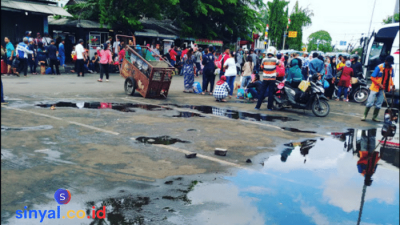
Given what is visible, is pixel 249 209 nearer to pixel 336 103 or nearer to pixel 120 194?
pixel 120 194

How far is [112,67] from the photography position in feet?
72.8

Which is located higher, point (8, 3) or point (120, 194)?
point (8, 3)

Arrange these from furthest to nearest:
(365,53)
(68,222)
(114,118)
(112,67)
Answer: (112,67) < (365,53) < (114,118) < (68,222)

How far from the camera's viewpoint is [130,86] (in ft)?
40.7

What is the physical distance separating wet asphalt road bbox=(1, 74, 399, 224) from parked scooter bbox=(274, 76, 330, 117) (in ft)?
0.95

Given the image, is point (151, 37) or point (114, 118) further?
point (151, 37)

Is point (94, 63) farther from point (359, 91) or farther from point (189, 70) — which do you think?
point (359, 91)

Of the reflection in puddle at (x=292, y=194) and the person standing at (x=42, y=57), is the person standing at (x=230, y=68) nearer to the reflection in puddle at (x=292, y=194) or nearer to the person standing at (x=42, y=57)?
the reflection in puddle at (x=292, y=194)

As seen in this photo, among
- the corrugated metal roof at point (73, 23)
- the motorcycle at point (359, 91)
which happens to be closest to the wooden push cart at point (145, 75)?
the motorcycle at point (359, 91)

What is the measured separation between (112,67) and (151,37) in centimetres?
756

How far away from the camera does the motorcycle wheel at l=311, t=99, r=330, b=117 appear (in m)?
10.6

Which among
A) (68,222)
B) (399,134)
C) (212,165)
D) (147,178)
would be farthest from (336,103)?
(68,222)

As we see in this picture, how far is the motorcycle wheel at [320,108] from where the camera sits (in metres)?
10.6

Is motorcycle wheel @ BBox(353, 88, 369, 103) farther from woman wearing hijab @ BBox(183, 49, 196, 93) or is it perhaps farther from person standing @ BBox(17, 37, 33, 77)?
person standing @ BBox(17, 37, 33, 77)
